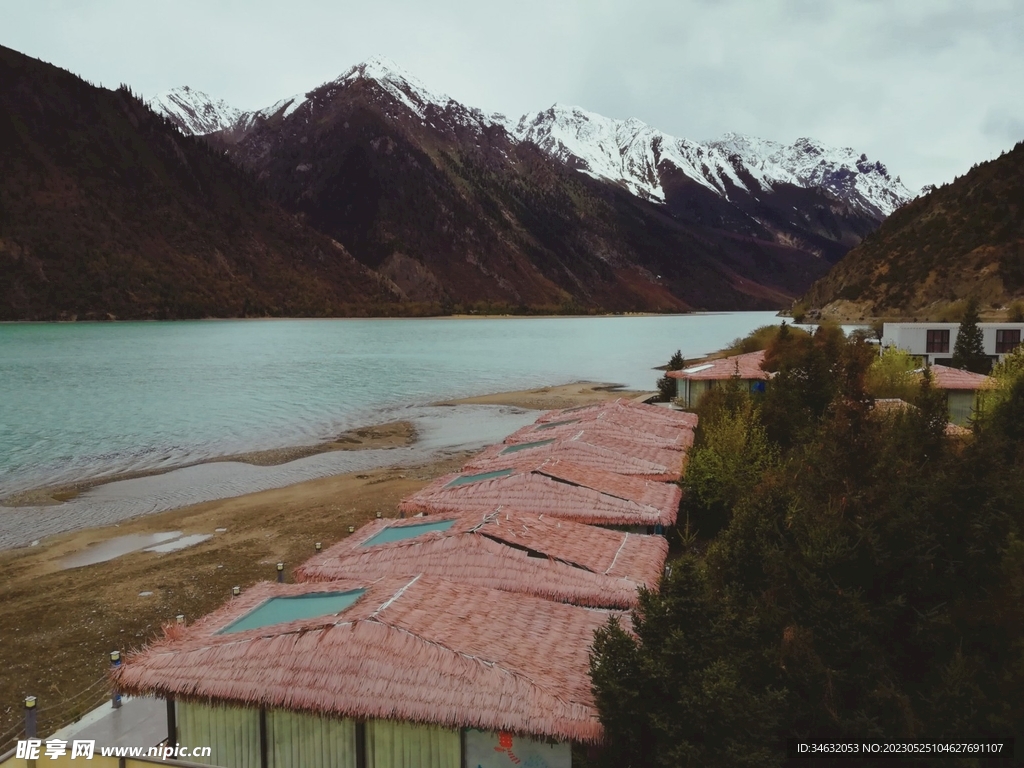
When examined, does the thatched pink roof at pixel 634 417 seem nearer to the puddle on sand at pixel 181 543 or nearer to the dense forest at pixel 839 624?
the dense forest at pixel 839 624

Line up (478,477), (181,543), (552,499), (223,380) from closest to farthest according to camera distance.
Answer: (552,499), (478,477), (181,543), (223,380)

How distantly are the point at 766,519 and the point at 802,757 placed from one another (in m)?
3.14

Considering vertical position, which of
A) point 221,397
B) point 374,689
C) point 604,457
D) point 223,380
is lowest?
point 221,397

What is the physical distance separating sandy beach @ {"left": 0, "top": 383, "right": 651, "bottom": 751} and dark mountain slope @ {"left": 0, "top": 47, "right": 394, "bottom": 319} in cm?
11237

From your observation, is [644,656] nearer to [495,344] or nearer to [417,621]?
[417,621]

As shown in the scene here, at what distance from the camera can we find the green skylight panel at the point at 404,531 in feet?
38.5

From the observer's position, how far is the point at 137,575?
17016mm

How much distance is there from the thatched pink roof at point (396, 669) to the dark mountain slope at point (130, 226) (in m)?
133

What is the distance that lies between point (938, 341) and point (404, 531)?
40.8 metres

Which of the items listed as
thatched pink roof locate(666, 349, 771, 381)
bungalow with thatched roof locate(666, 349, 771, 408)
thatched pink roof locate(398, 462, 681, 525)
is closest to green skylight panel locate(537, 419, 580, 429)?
thatched pink roof locate(398, 462, 681, 525)

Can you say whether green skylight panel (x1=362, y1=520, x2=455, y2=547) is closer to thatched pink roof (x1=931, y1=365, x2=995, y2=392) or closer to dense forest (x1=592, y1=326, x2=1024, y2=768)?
dense forest (x1=592, y1=326, x2=1024, y2=768)

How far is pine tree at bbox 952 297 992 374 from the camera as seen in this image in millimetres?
35438

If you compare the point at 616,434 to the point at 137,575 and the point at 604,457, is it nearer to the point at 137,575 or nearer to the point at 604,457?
the point at 604,457

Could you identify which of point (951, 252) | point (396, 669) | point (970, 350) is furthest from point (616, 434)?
point (951, 252)
